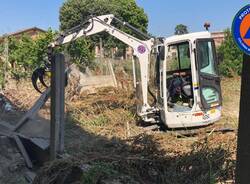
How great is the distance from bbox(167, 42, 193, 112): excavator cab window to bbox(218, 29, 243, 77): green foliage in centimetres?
1229

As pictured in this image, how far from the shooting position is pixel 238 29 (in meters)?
3.76

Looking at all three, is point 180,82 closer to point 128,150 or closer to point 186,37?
point 186,37

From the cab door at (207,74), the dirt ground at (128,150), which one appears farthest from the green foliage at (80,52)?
the cab door at (207,74)

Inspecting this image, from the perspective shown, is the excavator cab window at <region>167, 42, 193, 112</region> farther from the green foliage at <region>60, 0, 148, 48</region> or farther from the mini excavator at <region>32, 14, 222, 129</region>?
the green foliage at <region>60, 0, 148, 48</region>

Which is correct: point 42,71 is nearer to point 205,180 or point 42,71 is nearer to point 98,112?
point 98,112

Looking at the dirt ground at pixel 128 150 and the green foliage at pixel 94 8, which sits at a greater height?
the green foliage at pixel 94 8

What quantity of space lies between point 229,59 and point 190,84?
46.5 ft

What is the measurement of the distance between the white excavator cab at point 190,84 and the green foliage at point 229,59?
12509 mm

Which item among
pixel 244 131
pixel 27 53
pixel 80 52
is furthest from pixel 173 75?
pixel 27 53

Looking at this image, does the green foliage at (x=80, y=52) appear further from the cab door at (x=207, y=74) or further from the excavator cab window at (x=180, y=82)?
the cab door at (x=207, y=74)

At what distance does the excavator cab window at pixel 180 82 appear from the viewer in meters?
11.0

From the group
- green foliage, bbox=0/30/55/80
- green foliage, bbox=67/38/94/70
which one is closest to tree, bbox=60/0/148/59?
green foliage, bbox=0/30/55/80

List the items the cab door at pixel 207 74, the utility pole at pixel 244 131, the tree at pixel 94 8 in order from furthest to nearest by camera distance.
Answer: the tree at pixel 94 8 < the cab door at pixel 207 74 < the utility pole at pixel 244 131

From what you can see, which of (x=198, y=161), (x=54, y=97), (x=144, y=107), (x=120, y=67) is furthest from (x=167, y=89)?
(x=120, y=67)
